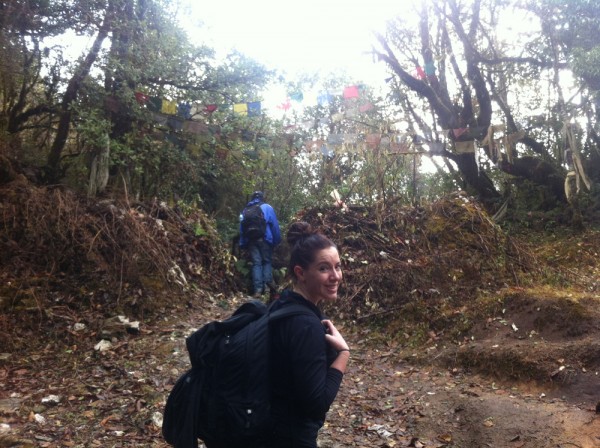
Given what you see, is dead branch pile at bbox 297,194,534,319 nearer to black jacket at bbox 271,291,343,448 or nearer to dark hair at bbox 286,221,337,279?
dark hair at bbox 286,221,337,279

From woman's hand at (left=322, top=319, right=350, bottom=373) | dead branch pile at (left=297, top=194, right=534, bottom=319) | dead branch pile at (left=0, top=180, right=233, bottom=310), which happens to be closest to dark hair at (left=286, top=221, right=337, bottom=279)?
woman's hand at (left=322, top=319, right=350, bottom=373)

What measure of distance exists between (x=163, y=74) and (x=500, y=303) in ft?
22.0

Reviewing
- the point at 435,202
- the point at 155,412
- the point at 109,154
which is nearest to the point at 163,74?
the point at 109,154

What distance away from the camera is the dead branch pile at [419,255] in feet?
24.5

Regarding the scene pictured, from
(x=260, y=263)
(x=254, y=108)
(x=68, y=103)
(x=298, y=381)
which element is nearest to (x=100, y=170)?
(x=68, y=103)

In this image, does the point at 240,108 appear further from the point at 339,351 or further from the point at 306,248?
the point at 339,351

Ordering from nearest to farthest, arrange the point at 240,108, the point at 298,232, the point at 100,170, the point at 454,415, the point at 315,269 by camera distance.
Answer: the point at 315,269 → the point at 298,232 → the point at 454,415 → the point at 100,170 → the point at 240,108

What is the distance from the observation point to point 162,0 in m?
9.73

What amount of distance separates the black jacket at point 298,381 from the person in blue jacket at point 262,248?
7124 mm

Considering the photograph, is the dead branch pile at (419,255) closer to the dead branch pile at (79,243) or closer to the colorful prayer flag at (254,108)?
the colorful prayer flag at (254,108)

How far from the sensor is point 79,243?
7.17 meters

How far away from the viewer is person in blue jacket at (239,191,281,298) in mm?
9078

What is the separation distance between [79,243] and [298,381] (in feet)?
20.3

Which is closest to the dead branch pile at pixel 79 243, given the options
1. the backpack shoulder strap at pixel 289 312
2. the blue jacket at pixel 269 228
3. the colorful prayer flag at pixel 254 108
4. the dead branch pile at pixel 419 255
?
the blue jacket at pixel 269 228
